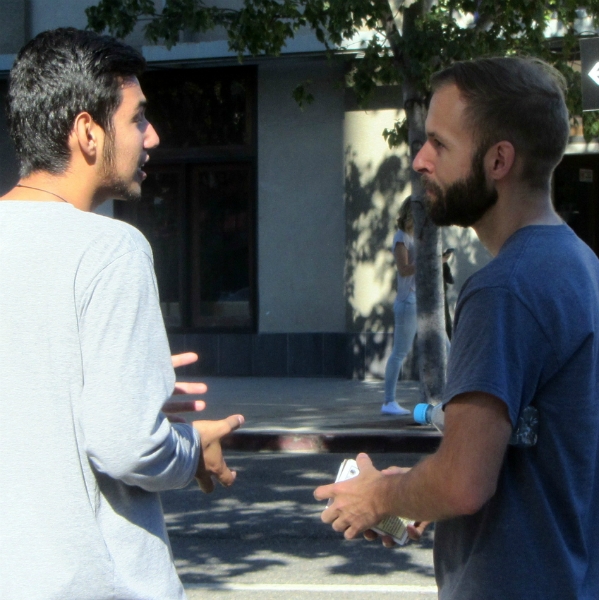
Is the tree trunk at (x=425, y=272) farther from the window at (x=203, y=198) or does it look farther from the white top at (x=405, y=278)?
the window at (x=203, y=198)

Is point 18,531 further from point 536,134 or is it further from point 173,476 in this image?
point 536,134

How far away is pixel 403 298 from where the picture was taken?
32.6ft

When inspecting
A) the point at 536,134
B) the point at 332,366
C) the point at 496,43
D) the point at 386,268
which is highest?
the point at 496,43

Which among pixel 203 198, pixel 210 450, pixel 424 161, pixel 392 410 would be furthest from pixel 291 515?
pixel 203 198

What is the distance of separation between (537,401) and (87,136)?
3.26 feet

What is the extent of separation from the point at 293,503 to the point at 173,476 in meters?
5.16

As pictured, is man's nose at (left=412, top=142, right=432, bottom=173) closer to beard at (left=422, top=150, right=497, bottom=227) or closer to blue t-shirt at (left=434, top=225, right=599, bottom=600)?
beard at (left=422, top=150, right=497, bottom=227)

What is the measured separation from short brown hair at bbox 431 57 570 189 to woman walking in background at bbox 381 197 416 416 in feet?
25.8

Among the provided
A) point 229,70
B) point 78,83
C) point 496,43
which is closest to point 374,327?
point 229,70

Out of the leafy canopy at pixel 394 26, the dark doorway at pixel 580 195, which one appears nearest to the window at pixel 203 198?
the leafy canopy at pixel 394 26

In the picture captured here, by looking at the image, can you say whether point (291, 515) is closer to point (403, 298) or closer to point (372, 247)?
point (403, 298)

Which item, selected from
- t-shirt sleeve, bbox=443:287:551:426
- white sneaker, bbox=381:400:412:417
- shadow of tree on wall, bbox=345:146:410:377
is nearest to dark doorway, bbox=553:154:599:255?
shadow of tree on wall, bbox=345:146:410:377

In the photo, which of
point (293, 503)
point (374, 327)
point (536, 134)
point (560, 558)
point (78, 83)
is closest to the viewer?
point (560, 558)

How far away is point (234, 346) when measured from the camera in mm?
13789
